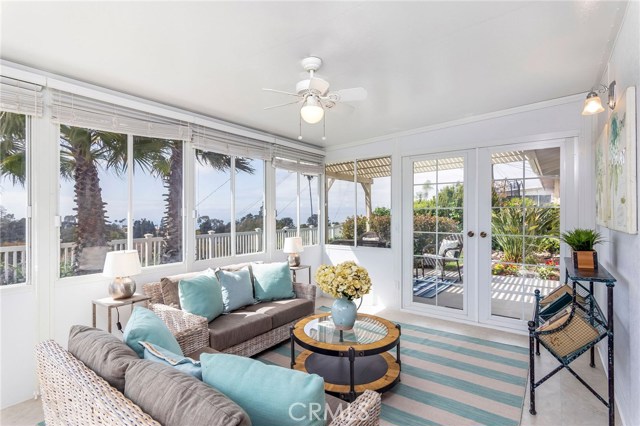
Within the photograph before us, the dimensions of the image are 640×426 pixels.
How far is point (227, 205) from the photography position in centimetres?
414

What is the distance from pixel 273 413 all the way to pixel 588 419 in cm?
233

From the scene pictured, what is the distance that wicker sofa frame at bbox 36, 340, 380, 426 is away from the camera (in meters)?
1.06

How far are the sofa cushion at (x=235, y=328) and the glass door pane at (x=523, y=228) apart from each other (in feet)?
9.22

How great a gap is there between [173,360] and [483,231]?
373 centimetres

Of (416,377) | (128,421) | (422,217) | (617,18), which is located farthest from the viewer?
(422,217)

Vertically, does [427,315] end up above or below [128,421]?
below

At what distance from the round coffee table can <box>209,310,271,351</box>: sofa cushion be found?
0.47 meters

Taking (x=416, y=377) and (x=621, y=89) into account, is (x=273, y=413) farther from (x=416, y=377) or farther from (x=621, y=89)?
(x=621, y=89)

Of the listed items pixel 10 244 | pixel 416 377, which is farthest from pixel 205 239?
pixel 416 377

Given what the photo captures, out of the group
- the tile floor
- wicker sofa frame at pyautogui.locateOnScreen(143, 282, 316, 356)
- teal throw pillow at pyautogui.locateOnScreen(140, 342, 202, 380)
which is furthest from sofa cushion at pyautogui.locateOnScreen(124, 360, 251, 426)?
the tile floor

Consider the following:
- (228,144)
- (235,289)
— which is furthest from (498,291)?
(228,144)

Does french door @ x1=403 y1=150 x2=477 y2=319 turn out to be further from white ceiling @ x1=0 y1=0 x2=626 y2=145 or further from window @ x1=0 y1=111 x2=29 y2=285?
window @ x1=0 y1=111 x2=29 y2=285

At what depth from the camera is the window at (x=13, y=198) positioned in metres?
2.48

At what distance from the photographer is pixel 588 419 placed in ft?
7.14
